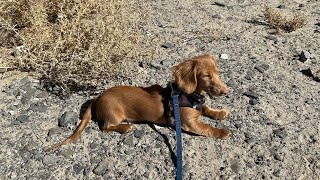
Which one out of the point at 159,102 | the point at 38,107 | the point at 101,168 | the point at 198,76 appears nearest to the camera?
the point at 101,168

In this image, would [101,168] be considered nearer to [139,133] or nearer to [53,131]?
[139,133]

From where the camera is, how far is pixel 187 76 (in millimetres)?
4180

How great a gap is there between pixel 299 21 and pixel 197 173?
10.9 feet

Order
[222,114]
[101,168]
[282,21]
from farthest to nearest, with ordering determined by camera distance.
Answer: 1. [282,21]
2. [222,114]
3. [101,168]

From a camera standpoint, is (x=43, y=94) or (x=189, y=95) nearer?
(x=189, y=95)

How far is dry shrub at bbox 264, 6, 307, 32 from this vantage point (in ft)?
20.8

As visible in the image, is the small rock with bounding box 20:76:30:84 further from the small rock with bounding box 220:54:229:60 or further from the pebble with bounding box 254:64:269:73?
the pebble with bounding box 254:64:269:73

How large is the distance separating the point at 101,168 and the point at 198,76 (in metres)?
1.23

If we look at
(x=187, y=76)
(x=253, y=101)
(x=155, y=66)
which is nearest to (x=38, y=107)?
(x=155, y=66)

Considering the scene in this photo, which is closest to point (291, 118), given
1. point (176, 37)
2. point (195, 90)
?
point (195, 90)

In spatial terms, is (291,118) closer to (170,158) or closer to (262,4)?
(170,158)

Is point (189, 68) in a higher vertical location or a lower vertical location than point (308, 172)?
higher

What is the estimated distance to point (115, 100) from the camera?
4367mm

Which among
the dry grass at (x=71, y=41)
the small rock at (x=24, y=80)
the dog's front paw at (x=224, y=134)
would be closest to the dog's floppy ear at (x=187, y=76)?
the dog's front paw at (x=224, y=134)
